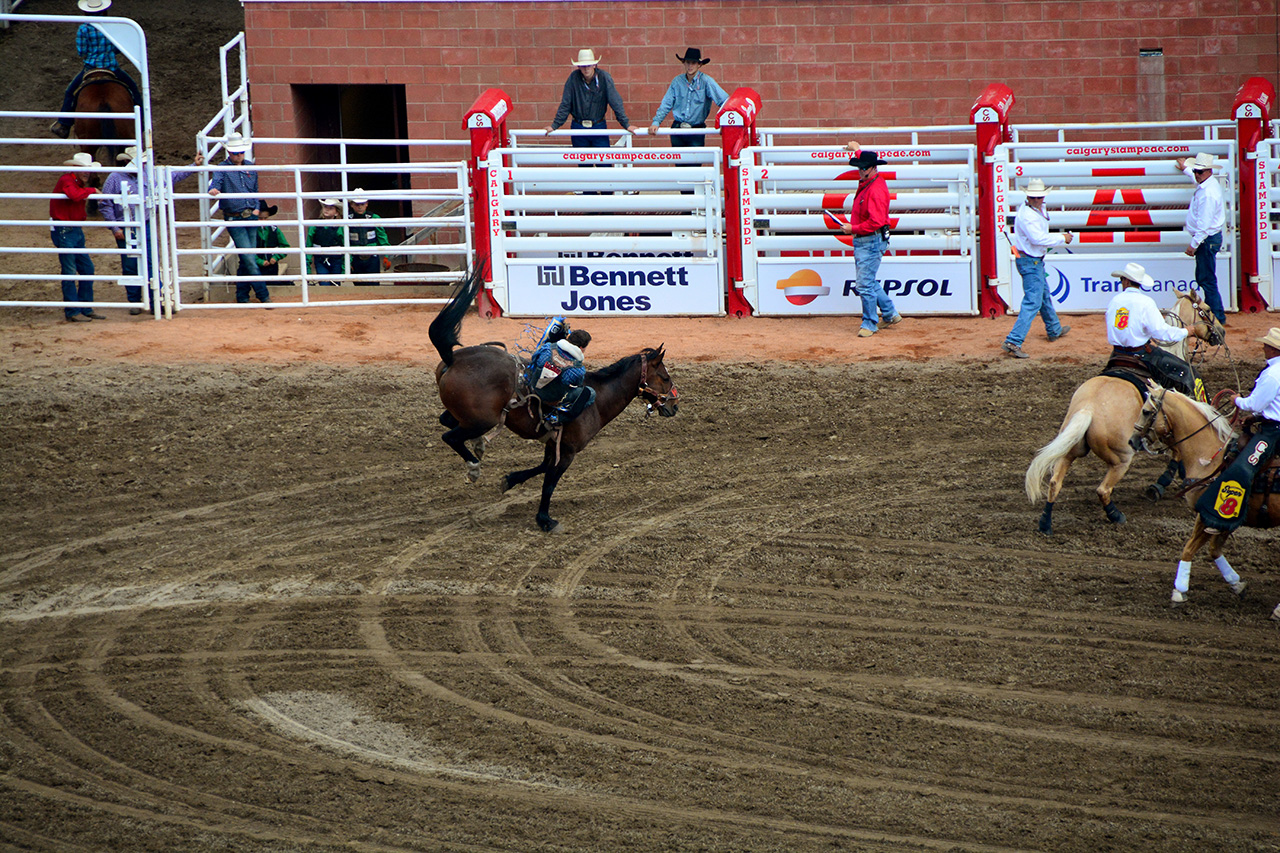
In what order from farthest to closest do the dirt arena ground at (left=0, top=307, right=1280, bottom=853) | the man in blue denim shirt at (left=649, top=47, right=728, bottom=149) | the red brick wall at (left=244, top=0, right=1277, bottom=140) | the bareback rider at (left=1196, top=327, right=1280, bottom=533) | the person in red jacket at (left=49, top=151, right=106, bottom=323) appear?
the red brick wall at (left=244, top=0, right=1277, bottom=140) < the man in blue denim shirt at (left=649, top=47, right=728, bottom=149) < the person in red jacket at (left=49, top=151, right=106, bottom=323) < the bareback rider at (left=1196, top=327, right=1280, bottom=533) < the dirt arena ground at (left=0, top=307, right=1280, bottom=853)

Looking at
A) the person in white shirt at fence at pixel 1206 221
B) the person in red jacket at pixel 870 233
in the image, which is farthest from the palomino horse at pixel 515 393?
the person in white shirt at fence at pixel 1206 221

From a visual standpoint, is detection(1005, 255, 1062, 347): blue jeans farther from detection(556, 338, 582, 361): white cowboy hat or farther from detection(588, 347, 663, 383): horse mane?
detection(556, 338, 582, 361): white cowboy hat

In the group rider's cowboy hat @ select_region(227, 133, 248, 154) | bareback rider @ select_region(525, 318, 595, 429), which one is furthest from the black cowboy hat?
rider's cowboy hat @ select_region(227, 133, 248, 154)

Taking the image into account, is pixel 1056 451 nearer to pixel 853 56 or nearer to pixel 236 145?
pixel 236 145

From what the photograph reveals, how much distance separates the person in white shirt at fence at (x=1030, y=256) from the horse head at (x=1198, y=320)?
10.3ft

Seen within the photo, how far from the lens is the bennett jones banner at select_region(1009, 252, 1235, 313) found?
48.2ft

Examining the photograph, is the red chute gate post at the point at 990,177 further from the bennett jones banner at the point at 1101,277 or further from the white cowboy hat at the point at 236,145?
the white cowboy hat at the point at 236,145

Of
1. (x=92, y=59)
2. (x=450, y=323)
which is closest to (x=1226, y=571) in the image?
(x=450, y=323)

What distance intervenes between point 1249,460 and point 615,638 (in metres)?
3.86

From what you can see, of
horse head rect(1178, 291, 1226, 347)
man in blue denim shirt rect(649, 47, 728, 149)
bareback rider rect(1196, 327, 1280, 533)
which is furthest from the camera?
man in blue denim shirt rect(649, 47, 728, 149)

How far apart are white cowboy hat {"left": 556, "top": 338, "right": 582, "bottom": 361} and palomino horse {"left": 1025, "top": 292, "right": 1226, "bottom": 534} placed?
325 cm

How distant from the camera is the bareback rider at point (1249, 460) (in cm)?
690

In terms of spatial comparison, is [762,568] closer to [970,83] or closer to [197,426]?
[197,426]

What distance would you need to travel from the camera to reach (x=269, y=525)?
8.84m
